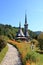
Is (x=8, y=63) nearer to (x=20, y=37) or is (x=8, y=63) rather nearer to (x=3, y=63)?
(x=3, y=63)

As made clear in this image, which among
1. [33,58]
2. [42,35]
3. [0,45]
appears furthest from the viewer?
[42,35]

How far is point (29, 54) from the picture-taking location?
13633mm

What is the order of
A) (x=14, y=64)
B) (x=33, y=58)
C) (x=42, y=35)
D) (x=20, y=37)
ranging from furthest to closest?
1. (x=20, y=37)
2. (x=42, y=35)
3. (x=14, y=64)
4. (x=33, y=58)

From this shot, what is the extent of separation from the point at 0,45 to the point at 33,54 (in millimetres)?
9379

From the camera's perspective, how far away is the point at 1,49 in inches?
902

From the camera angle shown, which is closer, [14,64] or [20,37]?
[14,64]

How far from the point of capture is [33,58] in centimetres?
1315

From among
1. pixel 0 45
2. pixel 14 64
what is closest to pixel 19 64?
pixel 14 64

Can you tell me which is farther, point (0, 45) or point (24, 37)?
point (24, 37)

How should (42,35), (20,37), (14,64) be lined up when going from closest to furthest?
(14,64), (42,35), (20,37)

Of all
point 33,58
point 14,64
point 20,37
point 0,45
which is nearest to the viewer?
point 33,58

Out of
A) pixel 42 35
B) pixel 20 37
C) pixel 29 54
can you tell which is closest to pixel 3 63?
pixel 29 54

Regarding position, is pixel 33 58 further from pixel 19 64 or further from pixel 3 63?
pixel 3 63

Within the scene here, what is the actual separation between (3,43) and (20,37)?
46907 mm
